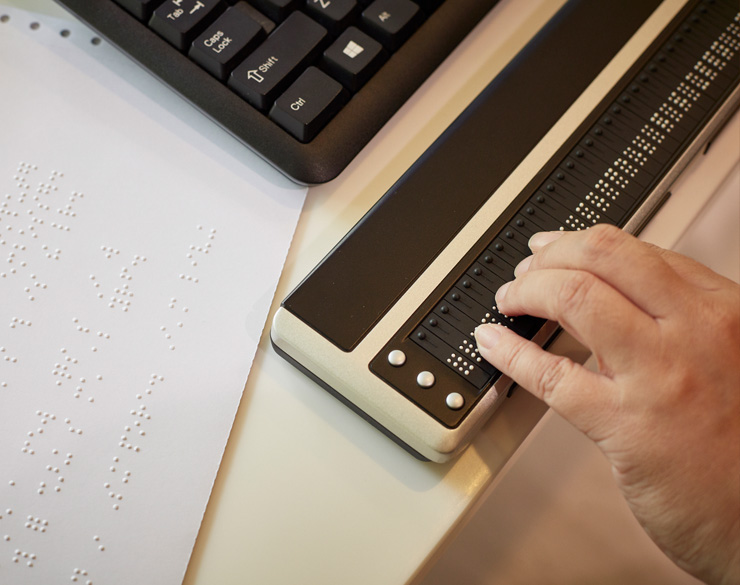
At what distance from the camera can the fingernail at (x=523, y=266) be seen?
0.47m

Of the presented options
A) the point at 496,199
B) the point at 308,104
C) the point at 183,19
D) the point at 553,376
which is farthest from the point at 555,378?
the point at 183,19

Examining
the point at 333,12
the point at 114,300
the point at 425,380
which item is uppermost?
the point at 333,12

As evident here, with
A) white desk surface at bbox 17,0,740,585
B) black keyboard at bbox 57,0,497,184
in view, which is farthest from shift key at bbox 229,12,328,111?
white desk surface at bbox 17,0,740,585

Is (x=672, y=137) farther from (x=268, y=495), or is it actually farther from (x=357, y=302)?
(x=268, y=495)

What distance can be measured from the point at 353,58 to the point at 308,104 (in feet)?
0.18

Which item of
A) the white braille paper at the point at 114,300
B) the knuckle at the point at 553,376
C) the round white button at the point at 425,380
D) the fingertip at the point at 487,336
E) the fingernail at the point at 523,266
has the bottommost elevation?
the white braille paper at the point at 114,300

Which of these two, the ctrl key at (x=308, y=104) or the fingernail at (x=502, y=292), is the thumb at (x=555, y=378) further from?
the ctrl key at (x=308, y=104)

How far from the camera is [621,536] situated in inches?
27.5

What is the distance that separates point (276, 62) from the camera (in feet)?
1.70

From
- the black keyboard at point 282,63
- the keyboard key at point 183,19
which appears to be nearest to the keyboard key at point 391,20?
the black keyboard at point 282,63

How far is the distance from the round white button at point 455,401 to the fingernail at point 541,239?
0.39ft

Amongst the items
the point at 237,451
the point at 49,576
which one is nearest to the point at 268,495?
the point at 237,451

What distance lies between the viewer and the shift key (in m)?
0.51

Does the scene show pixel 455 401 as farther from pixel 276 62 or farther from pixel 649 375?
pixel 276 62
